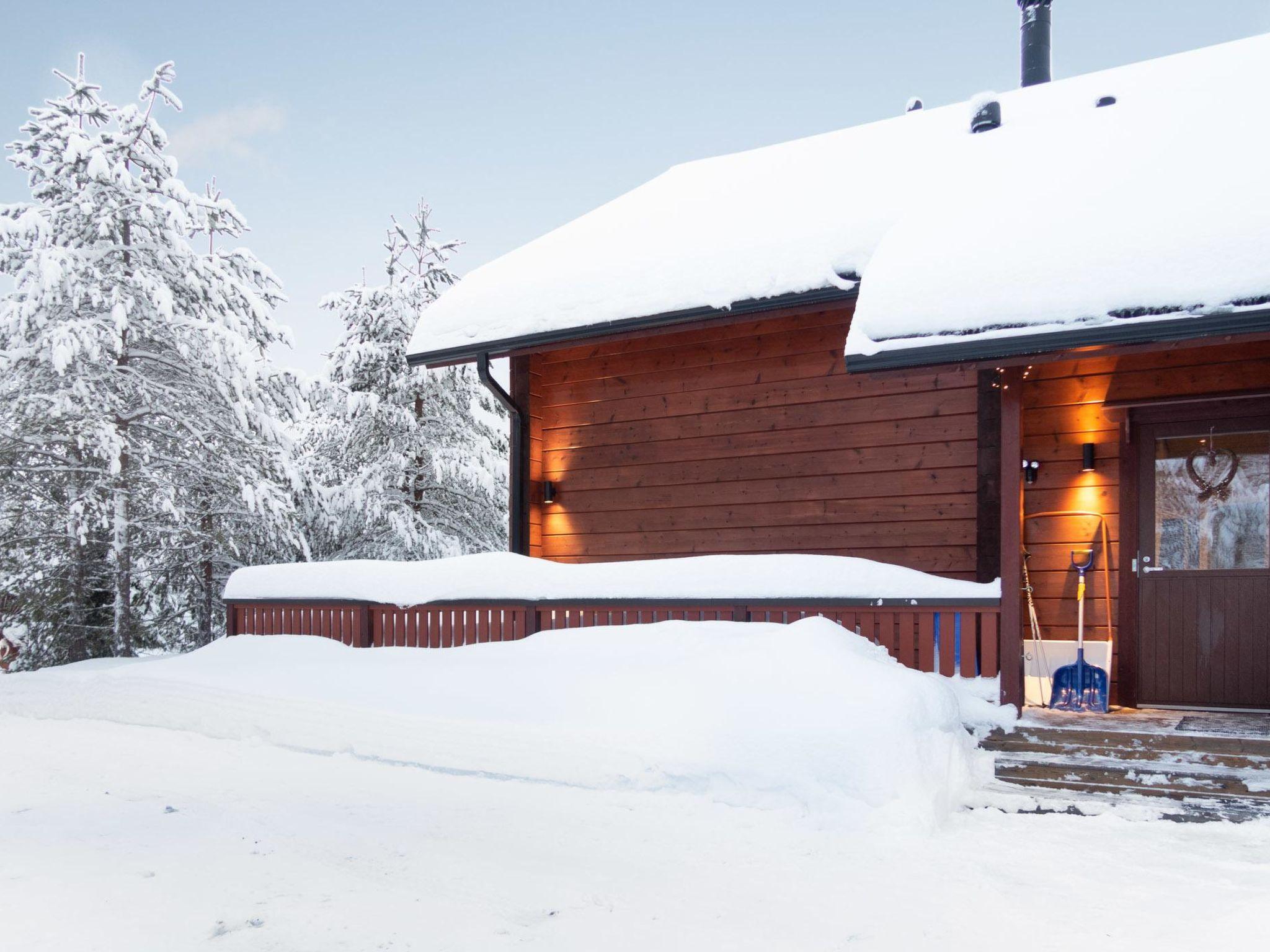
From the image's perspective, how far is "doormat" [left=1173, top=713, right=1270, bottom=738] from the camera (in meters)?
5.17

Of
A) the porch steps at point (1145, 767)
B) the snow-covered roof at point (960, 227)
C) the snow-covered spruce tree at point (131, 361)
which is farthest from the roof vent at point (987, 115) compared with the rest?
the snow-covered spruce tree at point (131, 361)

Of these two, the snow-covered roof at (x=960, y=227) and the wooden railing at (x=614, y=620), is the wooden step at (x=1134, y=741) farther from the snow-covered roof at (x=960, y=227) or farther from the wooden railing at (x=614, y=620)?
the snow-covered roof at (x=960, y=227)

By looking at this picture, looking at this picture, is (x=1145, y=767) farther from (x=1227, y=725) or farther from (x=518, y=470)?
(x=518, y=470)

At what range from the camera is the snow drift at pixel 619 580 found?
5996 mm

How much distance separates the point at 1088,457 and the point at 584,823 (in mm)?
4403

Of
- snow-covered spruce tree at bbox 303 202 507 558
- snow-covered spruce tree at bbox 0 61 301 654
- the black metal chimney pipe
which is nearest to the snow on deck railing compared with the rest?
snow-covered spruce tree at bbox 0 61 301 654

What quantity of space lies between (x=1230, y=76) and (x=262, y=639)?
8.71 metres

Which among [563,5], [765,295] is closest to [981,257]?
[765,295]

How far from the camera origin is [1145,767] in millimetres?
4758

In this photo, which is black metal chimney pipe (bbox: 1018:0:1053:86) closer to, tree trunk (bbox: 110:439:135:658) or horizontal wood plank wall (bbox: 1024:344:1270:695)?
horizontal wood plank wall (bbox: 1024:344:1270:695)

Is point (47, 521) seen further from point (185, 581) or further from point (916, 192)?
point (916, 192)

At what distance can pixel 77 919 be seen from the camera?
10.3 ft

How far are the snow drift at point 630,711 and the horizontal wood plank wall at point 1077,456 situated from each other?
181 cm

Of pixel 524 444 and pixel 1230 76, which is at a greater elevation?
pixel 1230 76
